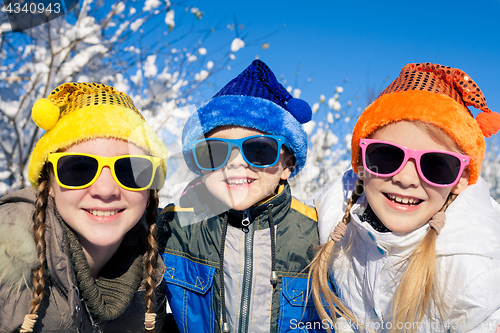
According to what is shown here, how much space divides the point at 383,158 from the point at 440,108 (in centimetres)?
35

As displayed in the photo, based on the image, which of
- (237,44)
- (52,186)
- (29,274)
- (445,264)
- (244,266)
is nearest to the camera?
(29,274)

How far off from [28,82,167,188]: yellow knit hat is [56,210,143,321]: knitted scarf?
382 millimetres

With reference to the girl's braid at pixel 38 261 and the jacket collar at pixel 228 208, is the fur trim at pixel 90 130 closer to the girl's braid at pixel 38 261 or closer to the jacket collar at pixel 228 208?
the girl's braid at pixel 38 261

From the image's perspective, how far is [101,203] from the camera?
163 centimetres

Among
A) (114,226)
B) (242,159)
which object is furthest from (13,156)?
(242,159)

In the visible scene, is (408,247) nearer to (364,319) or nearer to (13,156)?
(364,319)

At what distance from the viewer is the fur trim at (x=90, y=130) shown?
157 centimetres

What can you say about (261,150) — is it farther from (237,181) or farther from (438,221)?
(438,221)

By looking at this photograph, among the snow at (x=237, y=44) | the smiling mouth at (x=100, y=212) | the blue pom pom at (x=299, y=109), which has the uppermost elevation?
the snow at (x=237, y=44)

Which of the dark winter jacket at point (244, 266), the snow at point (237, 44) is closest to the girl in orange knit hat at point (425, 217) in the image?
the dark winter jacket at point (244, 266)

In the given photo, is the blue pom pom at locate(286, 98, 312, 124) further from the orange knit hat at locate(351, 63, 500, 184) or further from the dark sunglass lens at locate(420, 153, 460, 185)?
the dark sunglass lens at locate(420, 153, 460, 185)

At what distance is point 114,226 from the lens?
5.49ft

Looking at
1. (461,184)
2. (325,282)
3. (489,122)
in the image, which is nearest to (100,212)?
(325,282)

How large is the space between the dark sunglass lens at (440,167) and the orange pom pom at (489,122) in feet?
0.92
